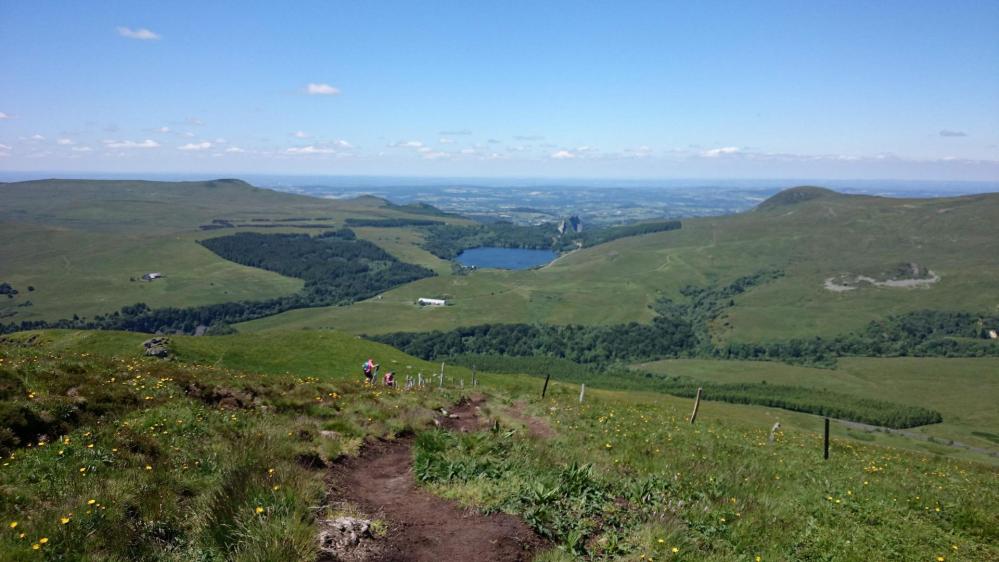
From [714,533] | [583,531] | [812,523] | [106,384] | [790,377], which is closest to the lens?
[583,531]

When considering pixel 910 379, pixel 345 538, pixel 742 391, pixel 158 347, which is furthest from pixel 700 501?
pixel 910 379

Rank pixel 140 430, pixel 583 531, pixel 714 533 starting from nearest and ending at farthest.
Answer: pixel 583 531 → pixel 714 533 → pixel 140 430

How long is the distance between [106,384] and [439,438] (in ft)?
37.2

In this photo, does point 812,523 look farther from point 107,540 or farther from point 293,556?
point 107,540

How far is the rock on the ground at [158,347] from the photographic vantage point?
127ft

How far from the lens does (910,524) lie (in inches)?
511

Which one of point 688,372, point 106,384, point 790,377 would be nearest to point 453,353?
point 688,372

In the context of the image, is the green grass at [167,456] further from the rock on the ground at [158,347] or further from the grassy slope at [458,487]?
the rock on the ground at [158,347]

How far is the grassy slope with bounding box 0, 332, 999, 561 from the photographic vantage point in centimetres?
875

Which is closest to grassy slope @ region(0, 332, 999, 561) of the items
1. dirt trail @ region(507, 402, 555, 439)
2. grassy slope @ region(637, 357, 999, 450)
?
dirt trail @ region(507, 402, 555, 439)

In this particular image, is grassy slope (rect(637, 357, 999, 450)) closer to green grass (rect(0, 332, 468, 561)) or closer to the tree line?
the tree line

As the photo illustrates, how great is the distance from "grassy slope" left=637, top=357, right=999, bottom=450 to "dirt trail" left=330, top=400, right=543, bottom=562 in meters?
133

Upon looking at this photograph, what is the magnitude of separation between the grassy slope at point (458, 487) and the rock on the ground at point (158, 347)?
1995cm

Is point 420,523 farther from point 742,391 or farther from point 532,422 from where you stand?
point 742,391
